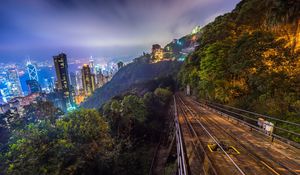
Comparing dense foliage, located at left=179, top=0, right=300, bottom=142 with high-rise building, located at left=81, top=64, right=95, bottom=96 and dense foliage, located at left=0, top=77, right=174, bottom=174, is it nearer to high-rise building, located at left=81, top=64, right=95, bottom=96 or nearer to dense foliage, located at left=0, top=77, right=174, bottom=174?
dense foliage, located at left=0, top=77, right=174, bottom=174

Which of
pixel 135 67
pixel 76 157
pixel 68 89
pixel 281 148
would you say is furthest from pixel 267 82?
pixel 68 89

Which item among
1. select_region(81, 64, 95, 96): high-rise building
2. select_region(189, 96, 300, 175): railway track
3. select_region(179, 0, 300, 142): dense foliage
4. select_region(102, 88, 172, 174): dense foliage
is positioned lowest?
select_region(102, 88, 172, 174): dense foliage

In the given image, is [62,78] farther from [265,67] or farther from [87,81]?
[265,67]

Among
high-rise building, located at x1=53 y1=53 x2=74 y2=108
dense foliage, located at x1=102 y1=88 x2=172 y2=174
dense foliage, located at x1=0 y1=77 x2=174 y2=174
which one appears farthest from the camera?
high-rise building, located at x1=53 y1=53 x2=74 y2=108

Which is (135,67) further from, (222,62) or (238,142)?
(238,142)

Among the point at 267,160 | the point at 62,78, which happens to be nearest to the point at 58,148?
the point at 267,160

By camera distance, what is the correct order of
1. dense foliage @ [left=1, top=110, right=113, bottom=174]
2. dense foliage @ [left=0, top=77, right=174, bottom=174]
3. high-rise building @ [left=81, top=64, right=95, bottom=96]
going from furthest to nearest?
1. high-rise building @ [left=81, top=64, right=95, bottom=96]
2. dense foliage @ [left=0, top=77, right=174, bottom=174]
3. dense foliage @ [left=1, top=110, right=113, bottom=174]

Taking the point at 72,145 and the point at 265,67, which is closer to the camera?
the point at 72,145

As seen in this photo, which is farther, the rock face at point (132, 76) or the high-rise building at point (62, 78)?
the high-rise building at point (62, 78)

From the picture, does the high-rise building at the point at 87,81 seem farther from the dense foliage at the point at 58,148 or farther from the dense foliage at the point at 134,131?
the dense foliage at the point at 58,148

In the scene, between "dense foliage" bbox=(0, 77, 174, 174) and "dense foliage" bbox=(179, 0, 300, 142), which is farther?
"dense foliage" bbox=(179, 0, 300, 142)

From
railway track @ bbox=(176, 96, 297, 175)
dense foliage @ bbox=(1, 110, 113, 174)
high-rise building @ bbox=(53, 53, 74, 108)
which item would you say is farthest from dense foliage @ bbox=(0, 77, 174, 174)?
high-rise building @ bbox=(53, 53, 74, 108)

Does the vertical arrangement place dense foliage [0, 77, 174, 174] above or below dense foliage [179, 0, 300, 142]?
below

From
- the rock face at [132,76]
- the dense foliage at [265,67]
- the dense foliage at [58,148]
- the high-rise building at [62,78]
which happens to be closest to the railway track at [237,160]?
the dense foliage at [265,67]
